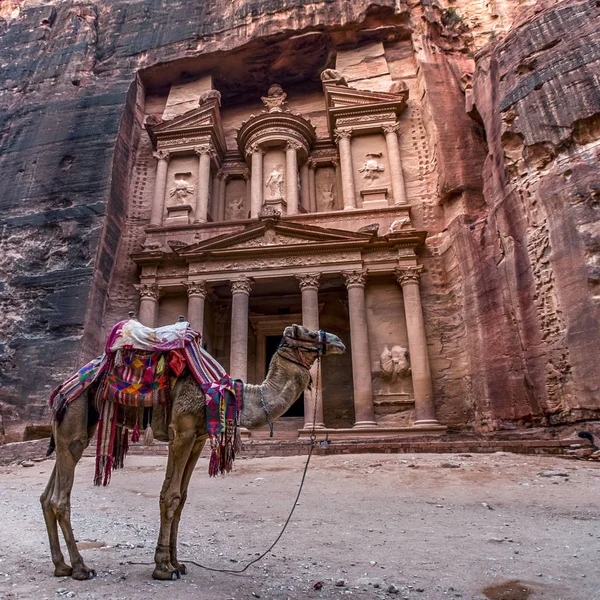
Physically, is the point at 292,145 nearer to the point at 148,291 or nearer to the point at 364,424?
the point at 148,291

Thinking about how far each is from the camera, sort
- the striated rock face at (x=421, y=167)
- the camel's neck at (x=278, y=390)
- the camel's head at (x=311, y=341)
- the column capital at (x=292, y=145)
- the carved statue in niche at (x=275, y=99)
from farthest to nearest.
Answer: the carved statue in niche at (x=275, y=99), the column capital at (x=292, y=145), the striated rock face at (x=421, y=167), the camel's head at (x=311, y=341), the camel's neck at (x=278, y=390)

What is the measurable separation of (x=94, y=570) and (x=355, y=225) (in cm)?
1608

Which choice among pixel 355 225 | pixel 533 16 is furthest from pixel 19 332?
pixel 533 16

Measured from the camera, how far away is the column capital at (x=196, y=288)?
1744 centimetres

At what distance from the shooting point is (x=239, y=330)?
54.1 ft

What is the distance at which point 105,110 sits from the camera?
20.8m

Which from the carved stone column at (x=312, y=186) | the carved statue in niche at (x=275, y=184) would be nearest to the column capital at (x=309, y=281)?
the carved statue in niche at (x=275, y=184)

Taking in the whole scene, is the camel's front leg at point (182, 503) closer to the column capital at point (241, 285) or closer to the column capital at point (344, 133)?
the column capital at point (241, 285)

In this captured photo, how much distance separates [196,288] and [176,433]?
45.0ft

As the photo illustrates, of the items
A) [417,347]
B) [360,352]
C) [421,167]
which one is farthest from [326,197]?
[417,347]

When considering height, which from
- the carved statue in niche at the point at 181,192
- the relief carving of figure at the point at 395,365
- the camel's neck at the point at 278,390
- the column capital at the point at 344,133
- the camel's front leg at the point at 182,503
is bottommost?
the camel's front leg at the point at 182,503

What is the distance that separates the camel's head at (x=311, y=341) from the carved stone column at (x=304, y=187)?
1670 centimetres

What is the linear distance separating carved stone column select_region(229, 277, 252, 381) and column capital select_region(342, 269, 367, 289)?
12.0 feet

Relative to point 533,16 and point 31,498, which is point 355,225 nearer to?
point 533,16
